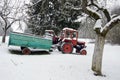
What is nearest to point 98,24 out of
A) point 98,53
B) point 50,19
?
point 98,53

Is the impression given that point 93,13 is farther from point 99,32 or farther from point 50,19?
point 50,19

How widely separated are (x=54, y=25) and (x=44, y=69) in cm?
1471

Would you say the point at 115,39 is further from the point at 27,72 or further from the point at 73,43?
the point at 27,72

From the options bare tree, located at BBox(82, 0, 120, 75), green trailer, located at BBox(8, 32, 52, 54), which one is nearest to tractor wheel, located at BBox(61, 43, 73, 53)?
green trailer, located at BBox(8, 32, 52, 54)

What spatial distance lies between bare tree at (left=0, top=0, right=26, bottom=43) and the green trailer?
341 inches

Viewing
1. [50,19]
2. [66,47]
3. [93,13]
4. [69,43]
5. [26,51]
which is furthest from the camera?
[50,19]

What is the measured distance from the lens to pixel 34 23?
25.8 metres

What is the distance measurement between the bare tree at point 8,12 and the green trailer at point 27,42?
28.4 feet

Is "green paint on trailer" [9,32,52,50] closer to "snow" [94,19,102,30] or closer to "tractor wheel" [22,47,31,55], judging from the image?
"tractor wheel" [22,47,31,55]

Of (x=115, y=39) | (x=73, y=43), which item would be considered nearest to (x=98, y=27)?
(x=73, y=43)

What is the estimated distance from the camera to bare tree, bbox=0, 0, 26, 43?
24266 millimetres

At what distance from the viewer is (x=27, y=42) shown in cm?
1614

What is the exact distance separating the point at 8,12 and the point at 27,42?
10853 millimetres

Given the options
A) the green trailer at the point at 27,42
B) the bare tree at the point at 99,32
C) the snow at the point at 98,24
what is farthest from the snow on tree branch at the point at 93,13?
the green trailer at the point at 27,42
